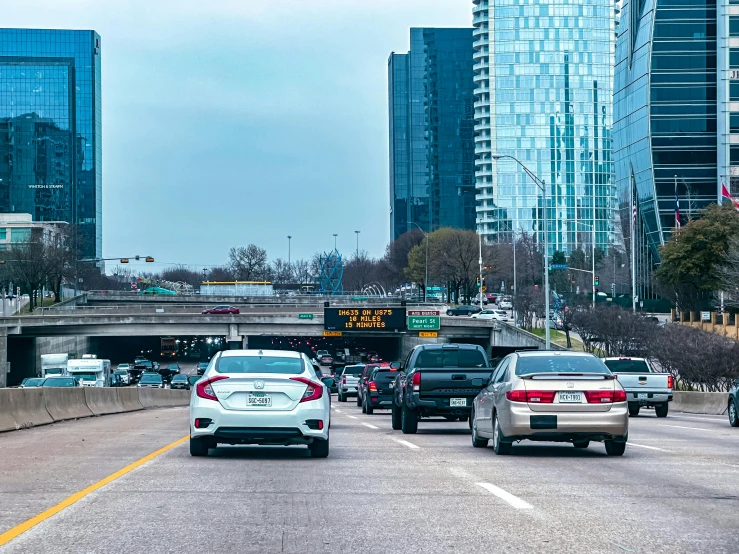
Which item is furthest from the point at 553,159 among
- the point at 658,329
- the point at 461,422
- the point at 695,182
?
the point at 461,422

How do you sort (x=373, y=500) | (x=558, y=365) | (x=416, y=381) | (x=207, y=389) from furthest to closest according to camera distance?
(x=416, y=381), (x=558, y=365), (x=207, y=389), (x=373, y=500)

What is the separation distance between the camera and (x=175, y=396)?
47469 mm

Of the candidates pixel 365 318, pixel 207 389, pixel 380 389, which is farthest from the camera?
pixel 365 318

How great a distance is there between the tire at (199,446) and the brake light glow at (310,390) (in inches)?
60.5

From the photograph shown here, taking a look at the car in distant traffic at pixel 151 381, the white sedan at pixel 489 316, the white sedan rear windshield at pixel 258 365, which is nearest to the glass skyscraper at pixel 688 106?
the white sedan at pixel 489 316

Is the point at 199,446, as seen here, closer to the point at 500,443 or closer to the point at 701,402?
the point at 500,443

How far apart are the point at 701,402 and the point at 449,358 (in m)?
17.6

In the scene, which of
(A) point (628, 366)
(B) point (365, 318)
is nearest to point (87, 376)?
(B) point (365, 318)

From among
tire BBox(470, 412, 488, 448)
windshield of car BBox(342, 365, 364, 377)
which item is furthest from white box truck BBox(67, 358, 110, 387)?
tire BBox(470, 412, 488, 448)

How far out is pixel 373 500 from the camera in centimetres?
1059

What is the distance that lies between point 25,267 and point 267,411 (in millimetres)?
108970

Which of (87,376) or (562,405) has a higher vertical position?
(562,405)

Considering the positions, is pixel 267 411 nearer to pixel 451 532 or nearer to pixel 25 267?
pixel 451 532

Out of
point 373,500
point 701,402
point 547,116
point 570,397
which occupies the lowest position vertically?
point 701,402
